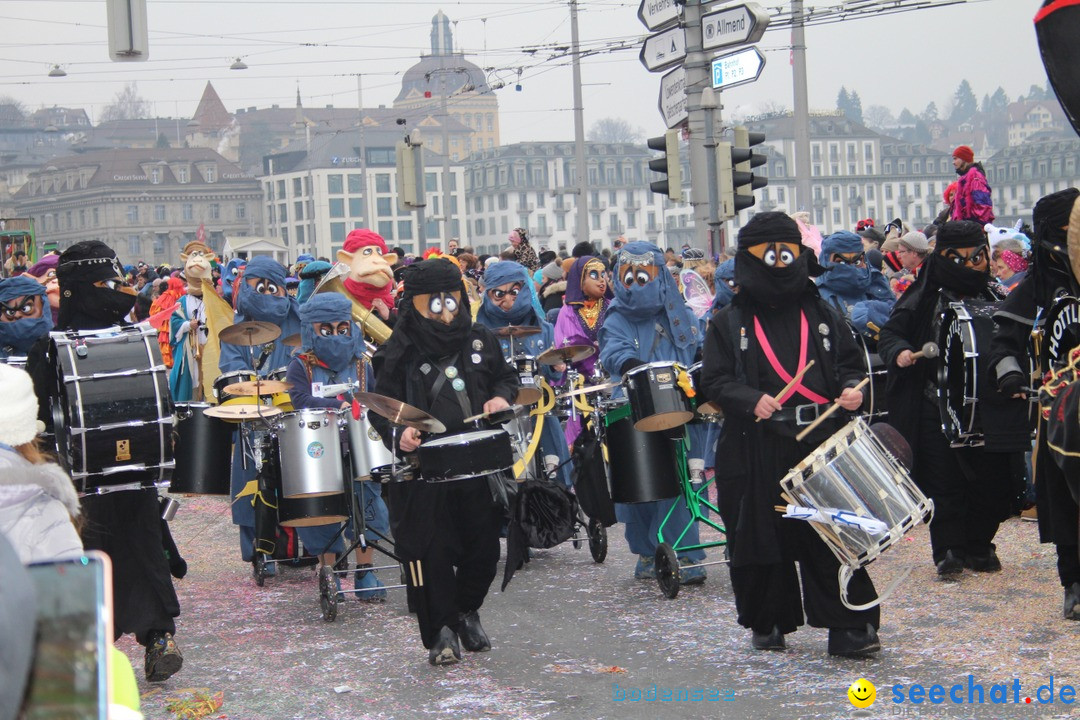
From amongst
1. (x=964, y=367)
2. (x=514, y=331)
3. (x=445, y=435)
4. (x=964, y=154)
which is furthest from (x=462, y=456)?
(x=964, y=154)

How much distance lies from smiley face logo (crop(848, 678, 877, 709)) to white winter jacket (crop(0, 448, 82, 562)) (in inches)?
143

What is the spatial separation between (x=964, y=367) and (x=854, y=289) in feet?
7.83

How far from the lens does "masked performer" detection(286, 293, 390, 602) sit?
905 centimetres

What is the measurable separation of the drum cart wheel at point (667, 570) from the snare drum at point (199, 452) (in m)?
2.94

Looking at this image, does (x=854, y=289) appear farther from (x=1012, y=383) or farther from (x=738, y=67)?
(x=738, y=67)

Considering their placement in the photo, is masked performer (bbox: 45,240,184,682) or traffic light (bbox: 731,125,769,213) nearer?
masked performer (bbox: 45,240,184,682)

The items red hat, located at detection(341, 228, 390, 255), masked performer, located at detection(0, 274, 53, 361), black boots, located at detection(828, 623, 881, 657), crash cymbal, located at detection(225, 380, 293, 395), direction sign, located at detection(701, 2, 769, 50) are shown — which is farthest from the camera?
direction sign, located at detection(701, 2, 769, 50)

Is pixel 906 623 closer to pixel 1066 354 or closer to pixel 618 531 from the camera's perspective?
pixel 1066 354

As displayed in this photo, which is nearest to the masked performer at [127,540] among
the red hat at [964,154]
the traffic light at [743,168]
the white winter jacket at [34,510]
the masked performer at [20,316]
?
the masked performer at [20,316]

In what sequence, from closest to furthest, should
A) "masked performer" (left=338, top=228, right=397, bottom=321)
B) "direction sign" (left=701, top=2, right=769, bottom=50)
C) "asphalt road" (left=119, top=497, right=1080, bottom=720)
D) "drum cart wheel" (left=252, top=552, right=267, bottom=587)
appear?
"asphalt road" (left=119, top=497, right=1080, bottom=720) → "drum cart wheel" (left=252, top=552, right=267, bottom=587) → "masked performer" (left=338, top=228, right=397, bottom=321) → "direction sign" (left=701, top=2, right=769, bottom=50)

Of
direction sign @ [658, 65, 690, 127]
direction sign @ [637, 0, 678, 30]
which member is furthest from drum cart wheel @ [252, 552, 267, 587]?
direction sign @ [637, 0, 678, 30]

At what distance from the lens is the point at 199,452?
9.48 meters

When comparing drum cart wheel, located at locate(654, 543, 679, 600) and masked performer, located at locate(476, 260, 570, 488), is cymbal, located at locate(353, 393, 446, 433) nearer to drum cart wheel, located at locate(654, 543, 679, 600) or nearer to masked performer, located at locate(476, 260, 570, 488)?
drum cart wheel, located at locate(654, 543, 679, 600)

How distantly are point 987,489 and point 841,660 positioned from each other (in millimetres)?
2095
